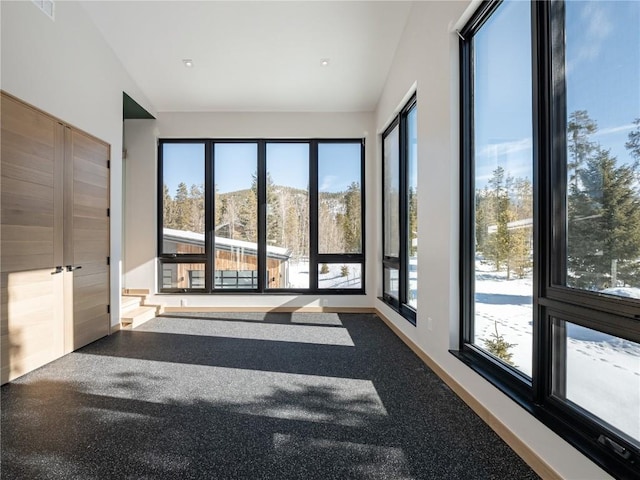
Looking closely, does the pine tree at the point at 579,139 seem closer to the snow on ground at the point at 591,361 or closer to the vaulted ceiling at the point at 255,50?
the snow on ground at the point at 591,361

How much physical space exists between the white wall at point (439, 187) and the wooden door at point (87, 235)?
11.9 feet

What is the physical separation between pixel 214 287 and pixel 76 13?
400 centimetres

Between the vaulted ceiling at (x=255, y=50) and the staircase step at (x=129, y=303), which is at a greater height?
the vaulted ceiling at (x=255, y=50)

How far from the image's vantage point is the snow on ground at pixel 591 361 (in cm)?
137

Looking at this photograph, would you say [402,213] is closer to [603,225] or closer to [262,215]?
[262,215]

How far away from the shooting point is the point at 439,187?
3082 mm

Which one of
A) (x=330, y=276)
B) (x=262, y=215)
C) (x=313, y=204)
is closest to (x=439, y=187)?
(x=313, y=204)

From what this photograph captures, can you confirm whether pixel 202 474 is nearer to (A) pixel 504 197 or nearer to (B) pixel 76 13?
(A) pixel 504 197

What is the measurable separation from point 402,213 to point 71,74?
3.93 metres

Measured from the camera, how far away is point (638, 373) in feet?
4.38

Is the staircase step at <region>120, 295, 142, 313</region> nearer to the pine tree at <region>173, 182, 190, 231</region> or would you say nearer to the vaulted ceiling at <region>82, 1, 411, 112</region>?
the pine tree at <region>173, 182, 190, 231</region>

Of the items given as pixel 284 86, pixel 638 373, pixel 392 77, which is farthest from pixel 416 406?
pixel 284 86

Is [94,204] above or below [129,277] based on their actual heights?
above

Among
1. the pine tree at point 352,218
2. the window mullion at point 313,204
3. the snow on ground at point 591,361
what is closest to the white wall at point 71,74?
the window mullion at point 313,204
